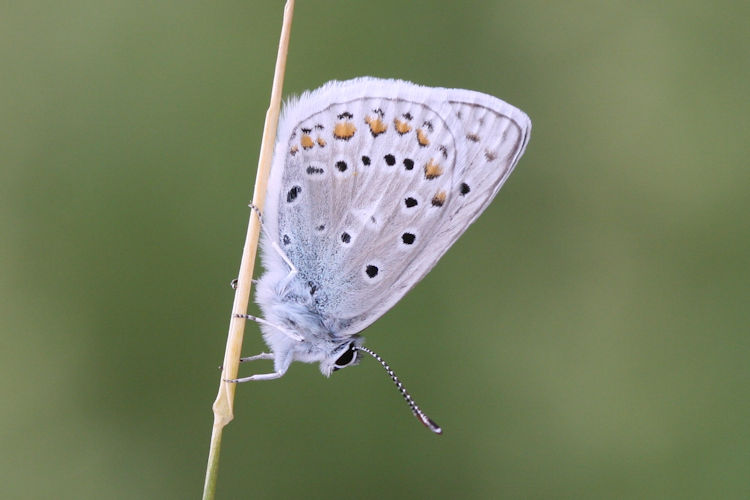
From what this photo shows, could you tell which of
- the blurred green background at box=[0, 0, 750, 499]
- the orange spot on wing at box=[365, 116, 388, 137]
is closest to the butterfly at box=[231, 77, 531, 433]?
the orange spot on wing at box=[365, 116, 388, 137]

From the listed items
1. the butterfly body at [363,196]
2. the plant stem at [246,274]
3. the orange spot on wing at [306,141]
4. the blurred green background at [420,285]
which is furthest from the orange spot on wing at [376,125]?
the blurred green background at [420,285]

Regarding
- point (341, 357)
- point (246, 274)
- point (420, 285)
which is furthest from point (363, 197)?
point (420, 285)

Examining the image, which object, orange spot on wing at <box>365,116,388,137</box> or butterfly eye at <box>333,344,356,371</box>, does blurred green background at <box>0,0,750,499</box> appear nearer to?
butterfly eye at <box>333,344,356,371</box>

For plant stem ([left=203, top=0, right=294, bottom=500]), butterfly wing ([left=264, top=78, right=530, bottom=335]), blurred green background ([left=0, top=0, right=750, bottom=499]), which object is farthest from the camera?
blurred green background ([left=0, top=0, right=750, bottom=499])

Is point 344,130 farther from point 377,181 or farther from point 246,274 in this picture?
point 246,274

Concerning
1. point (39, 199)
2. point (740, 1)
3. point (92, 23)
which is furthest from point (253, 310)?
point (740, 1)

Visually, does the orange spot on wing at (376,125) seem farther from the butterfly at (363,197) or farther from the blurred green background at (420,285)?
the blurred green background at (420,285)

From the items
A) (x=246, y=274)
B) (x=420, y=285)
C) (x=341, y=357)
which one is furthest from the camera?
(x=420, y=285)
